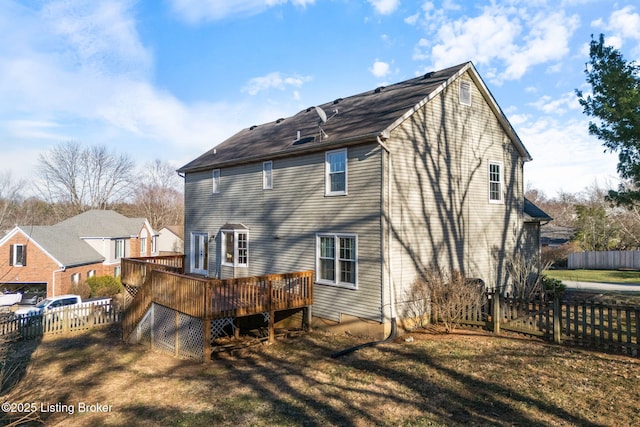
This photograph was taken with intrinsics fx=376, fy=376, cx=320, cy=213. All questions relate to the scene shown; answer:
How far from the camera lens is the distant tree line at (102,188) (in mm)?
54031

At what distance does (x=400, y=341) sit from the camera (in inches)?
425

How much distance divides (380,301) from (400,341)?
4.06ft

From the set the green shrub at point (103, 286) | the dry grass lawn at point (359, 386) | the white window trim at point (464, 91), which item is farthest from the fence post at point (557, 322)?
the green shrub at point (103, 286)

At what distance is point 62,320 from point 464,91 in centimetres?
2022

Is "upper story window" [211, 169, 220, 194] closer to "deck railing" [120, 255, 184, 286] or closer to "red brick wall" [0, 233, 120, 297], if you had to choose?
"deck railing" [120, 255, 184, 286]

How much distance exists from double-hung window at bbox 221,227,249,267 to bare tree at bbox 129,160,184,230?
46.0 meters

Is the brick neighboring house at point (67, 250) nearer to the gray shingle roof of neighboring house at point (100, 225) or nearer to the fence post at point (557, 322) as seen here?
the gray shingle roof of neighboring house at point (100, 225)

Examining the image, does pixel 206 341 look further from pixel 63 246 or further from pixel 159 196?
pixel 159 196

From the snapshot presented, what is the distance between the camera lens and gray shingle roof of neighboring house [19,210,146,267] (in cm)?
2934

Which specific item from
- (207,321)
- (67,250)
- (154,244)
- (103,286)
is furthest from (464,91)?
(154,244)

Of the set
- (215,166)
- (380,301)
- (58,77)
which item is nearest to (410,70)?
(215,166)

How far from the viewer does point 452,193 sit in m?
13.3

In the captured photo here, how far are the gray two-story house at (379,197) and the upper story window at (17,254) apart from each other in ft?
68.3

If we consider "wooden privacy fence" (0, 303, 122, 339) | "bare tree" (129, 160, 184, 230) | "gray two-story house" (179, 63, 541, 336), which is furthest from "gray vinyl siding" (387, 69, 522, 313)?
"bare tree" (129, 160, 184, 230)
